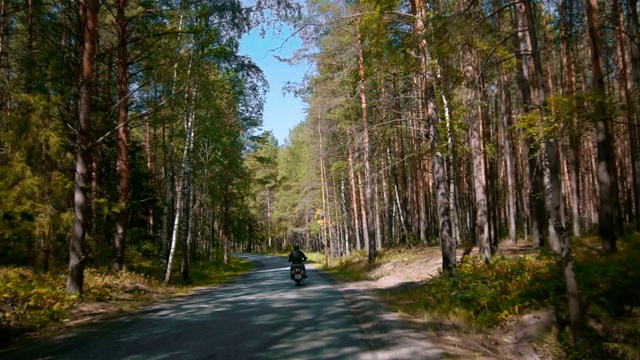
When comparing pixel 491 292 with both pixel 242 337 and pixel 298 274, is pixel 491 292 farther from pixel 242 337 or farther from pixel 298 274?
pixel 298 274

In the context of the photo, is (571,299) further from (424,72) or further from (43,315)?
(43,315)

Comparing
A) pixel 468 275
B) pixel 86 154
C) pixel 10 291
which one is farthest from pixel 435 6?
pixel 10 291

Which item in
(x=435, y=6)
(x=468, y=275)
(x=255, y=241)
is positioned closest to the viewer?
(x=468, y=275)

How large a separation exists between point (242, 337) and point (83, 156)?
286 inches

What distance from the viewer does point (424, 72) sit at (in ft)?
38.0

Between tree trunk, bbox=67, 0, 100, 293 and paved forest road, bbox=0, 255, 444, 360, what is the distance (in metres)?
2.34

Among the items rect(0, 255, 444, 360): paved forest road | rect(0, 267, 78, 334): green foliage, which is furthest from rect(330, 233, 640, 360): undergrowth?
rect(0, 267, 78, 334): green foliage

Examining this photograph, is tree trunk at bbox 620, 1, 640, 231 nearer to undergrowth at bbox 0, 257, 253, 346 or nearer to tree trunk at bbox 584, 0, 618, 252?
tree trunk at bbox 584, 0, 618, 252

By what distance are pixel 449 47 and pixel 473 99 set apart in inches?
59.6

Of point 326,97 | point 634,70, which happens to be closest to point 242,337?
point 634,70

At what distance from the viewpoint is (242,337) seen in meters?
6.65

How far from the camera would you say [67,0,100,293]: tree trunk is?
417 inches

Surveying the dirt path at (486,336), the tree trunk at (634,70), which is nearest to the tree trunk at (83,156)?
the dirt path at (486,336)

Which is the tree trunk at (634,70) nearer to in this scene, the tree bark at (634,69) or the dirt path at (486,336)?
the tree bark at (634,69)
